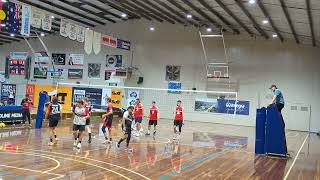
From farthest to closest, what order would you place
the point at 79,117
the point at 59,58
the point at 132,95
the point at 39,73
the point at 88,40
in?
the point at 39,73 → the point at 59,58 → the point at 132,95 → the point at 88,40 → the point at 79,117

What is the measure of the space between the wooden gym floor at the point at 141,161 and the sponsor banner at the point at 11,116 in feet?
10.4

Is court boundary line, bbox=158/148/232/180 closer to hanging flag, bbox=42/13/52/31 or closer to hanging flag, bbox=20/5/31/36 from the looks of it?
hanging flag, bbox=20/5/31/36

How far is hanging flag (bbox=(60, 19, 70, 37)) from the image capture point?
800 inches

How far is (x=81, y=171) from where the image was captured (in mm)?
9664

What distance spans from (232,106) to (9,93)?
21946 mm

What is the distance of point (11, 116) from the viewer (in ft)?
66.6

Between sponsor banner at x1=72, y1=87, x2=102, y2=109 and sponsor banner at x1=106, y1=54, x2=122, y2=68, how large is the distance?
8.21ft

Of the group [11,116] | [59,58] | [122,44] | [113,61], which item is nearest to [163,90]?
[122,44]

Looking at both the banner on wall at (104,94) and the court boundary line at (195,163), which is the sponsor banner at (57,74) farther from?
the court boundary line at (195,163)

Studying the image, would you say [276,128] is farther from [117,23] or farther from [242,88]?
[117,23]

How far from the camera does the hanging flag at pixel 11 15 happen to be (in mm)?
16703

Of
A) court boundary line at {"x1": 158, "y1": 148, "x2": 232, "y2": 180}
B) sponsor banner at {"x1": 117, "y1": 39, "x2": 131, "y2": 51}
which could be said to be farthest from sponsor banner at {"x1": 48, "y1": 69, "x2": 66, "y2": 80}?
court boundary line at {"x1": 158, "y1": 148, "x2": 232, "y2": 180}

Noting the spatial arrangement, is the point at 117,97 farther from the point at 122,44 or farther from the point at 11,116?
the point at 11,116

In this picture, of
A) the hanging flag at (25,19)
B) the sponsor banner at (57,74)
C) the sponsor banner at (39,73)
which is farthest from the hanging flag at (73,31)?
the sponsor banner at (39,73)
